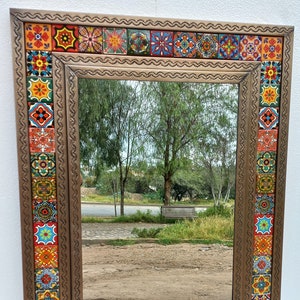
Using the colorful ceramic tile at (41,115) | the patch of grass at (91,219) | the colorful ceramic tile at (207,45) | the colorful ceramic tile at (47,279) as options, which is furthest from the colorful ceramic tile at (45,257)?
the colorful ceramic tile at (207,45)

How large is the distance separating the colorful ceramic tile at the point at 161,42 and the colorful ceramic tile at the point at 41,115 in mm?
344

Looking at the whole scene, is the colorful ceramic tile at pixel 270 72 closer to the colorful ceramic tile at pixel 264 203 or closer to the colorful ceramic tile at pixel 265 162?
the colorful ceramic tile at pixel 265 162

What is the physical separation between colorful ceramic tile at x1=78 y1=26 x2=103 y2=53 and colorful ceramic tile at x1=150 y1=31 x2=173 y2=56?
0.49ft

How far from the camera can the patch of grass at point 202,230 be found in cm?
77

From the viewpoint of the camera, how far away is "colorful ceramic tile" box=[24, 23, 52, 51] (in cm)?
67

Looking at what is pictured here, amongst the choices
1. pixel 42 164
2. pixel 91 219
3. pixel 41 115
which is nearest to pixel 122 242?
pixel 91 219

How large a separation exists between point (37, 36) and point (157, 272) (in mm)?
793

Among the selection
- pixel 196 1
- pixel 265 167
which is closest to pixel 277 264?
pixel 265 167

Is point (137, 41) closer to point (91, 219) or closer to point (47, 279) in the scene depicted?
point (91, 219)

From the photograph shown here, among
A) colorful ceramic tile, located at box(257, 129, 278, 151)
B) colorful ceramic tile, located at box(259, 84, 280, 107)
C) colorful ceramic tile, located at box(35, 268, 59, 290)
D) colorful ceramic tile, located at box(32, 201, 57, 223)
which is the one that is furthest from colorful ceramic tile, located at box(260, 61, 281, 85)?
colorful ceramic tile, located at box(35, 268, 59, 290)

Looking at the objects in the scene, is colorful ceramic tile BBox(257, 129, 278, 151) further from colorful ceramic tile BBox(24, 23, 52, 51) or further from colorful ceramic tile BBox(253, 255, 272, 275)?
colorful ceramic tile BBox(24, 23, 52, 51)

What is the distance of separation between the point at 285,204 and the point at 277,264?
0.20 m

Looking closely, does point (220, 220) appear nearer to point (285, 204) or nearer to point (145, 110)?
point (285, 204)

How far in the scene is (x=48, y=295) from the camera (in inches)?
29.4
